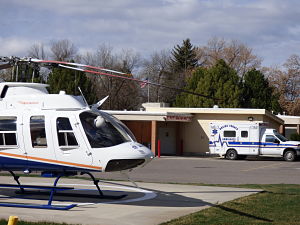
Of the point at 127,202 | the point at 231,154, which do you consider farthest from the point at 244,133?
the point at 127,202

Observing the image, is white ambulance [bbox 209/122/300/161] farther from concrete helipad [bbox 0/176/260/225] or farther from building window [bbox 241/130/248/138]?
concrete helipad [bbox 0/176/260/225]

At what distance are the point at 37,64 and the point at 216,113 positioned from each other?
97.9 feet

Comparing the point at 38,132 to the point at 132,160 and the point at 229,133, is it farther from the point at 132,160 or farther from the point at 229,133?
the point at 229,133

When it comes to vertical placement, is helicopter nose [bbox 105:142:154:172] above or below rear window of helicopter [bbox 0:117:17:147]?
below

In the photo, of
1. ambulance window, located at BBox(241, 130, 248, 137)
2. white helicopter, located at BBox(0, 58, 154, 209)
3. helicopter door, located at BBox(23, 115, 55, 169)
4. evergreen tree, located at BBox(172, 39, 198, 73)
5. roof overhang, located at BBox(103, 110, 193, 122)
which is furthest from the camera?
evergreen tree, located at BBox(172, 39, 198, 73)

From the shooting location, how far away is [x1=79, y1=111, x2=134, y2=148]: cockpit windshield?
1308 centimetres

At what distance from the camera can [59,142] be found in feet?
43.5

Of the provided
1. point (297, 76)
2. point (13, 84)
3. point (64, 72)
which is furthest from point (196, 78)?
point (13, 84)

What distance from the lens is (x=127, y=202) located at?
1418 cm

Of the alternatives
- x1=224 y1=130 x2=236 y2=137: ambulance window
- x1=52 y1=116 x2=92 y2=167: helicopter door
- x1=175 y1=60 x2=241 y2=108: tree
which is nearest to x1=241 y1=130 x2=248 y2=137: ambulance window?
x1=224 y1=130 x2=236 y2=137: ambulance window

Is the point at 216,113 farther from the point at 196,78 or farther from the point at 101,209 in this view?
the point at 101,209

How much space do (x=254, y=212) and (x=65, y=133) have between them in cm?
461

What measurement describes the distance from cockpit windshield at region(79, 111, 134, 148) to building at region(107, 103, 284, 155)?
1052 inches

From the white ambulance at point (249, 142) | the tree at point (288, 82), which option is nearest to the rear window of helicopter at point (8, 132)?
the white ambulance at point (249, 142)
